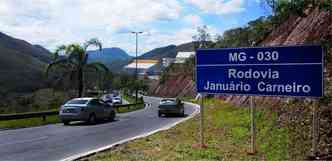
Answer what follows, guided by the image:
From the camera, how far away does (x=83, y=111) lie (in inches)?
1029

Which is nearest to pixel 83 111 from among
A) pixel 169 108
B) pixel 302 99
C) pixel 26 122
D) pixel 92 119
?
pixel 92 119

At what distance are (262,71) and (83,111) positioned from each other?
1651 cm

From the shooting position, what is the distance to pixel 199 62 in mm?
12797

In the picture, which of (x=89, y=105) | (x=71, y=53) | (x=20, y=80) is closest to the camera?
(x=89, y=105)

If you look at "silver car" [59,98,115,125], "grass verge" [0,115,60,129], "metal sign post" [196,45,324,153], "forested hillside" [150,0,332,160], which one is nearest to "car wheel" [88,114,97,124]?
"silver car" [59,98,115,125]

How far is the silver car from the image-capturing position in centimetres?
2602

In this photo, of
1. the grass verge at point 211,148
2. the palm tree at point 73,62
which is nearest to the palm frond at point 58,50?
the palm tree at point 73,62

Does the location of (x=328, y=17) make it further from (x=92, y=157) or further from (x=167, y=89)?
(x=167, y=89)

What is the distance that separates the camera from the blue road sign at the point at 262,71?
1054cm

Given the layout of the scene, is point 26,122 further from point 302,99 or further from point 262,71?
point 262,71

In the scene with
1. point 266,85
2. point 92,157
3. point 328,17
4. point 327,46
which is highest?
point 328,17

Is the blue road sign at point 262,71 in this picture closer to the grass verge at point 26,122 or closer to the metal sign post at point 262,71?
the metal sign post at point 262,71

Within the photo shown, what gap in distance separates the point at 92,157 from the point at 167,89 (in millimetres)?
108088

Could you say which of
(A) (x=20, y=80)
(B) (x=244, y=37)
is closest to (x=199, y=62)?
(B) (x=244, y=37)
